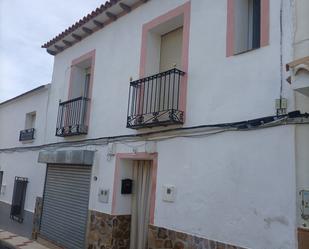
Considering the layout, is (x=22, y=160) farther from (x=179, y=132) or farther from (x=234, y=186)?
(x=234, y=186)

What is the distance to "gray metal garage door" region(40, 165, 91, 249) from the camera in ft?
31.3

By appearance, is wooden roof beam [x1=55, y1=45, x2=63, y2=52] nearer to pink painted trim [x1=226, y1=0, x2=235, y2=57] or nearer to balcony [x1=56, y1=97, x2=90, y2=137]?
balcony [x1=56, y1=97, x2=90, y2=137]

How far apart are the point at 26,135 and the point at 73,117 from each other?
13.3 ft

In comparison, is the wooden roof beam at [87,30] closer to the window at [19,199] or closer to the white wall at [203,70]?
the white wall at [203,70]

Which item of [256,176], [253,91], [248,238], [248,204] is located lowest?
[248,238]

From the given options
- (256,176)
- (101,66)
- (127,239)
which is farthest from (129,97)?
(256,176)

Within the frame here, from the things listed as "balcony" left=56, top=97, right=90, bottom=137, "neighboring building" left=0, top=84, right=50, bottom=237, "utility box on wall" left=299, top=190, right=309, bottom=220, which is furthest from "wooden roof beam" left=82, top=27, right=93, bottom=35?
"utility box on wall" left=299, top=190, right=309, bottom=220

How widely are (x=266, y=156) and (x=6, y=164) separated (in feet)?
42.5

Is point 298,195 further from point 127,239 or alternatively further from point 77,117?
point 77,117

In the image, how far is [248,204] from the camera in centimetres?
552

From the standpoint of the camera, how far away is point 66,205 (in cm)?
1030

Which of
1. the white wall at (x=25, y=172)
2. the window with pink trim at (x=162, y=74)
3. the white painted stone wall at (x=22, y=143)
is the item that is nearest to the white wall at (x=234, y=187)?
the window with pink trim at (x=162, y=74)

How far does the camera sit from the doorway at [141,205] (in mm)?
8227

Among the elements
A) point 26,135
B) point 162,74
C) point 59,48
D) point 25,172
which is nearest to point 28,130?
point 26,135
